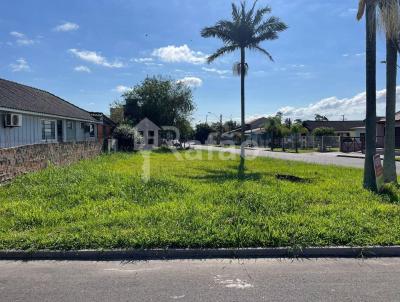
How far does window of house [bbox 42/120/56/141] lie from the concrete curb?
1656 cm

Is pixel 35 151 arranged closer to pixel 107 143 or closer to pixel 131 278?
pixel 131 278

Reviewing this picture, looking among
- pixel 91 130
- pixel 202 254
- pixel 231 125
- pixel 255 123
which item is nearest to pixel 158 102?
pixel 91 130

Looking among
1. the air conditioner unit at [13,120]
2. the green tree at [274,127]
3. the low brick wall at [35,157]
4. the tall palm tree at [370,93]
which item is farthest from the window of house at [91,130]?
the green tree at [274,127]

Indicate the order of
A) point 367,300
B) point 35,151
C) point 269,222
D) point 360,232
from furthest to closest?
point 35,151 → point 269,222 → point 360,232 → point 367,300

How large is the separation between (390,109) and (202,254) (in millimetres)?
8383

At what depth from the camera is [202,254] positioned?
17.0 feet

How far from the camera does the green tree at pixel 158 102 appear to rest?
42250mm

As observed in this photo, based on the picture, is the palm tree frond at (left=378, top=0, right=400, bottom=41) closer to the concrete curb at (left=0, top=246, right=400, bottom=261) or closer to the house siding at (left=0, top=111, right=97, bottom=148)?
the concrete curb at (left=0, top=246, right=400, bottom=261)

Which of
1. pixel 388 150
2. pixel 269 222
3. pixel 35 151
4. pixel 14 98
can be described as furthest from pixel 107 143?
pixel 269 222

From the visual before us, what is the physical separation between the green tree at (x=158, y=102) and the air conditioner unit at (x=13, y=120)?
24.9 meters

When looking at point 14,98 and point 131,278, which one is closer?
point 131,278

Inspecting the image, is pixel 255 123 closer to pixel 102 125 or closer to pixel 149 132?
pixel 149 132

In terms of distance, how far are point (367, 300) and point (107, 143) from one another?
82.2 ft

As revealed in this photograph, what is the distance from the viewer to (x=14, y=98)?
17.4 meters
